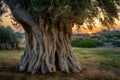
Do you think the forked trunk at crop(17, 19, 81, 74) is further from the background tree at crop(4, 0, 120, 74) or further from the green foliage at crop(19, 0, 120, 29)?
the green foliage at crop(19, 0, 120, 29)

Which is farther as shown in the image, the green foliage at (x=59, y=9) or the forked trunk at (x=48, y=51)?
the forked trunk at (x=48, y=51)

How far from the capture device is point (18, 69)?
17609mm

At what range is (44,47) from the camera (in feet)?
55.0

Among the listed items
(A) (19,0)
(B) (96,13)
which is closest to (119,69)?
(B) (96,13)

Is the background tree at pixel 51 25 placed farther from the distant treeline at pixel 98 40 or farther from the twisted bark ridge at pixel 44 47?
the distant treeline at pixel 98 40

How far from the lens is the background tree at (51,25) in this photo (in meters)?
15.1

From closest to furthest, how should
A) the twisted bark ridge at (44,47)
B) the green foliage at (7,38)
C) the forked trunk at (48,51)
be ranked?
the twisted bark ridge at (44,47) < the forked trunk at (48,51) < the green foliage at (7,38)

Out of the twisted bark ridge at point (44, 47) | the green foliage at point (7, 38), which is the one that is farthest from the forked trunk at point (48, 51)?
the green foliage at point (7, 38)

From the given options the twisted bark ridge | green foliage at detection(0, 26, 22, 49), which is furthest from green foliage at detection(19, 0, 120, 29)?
green foliage at detection(0, 26, 22, 49)

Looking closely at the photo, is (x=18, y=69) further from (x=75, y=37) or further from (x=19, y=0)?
(x=75, y=37)

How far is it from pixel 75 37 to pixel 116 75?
1313 inches

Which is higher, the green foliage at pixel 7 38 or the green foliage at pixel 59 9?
the green foliage at pixel 59 9

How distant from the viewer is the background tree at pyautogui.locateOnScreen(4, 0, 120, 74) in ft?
49.6

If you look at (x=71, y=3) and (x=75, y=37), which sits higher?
(x=71, y=3)
